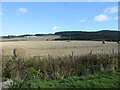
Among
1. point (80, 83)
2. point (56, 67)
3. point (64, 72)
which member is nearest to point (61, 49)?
point (56, 67)

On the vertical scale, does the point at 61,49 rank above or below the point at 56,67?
below

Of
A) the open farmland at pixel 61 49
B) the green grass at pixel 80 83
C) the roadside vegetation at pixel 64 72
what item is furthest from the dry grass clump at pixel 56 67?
A: the open farmland at pixel 61 49

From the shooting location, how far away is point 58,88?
28.6 ft

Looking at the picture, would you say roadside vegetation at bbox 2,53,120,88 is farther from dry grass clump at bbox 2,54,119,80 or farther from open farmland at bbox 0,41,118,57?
open farmland at bbox 0,41,118,57

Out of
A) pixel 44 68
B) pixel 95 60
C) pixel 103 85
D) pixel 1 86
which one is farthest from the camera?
pixel 95 60

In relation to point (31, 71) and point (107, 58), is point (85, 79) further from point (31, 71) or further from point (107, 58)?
point (107, 58)

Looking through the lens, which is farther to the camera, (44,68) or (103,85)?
(44,68)

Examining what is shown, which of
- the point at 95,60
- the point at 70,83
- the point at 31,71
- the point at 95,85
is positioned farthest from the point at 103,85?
the point at 95,60

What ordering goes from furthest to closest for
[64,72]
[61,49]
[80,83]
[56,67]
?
[61,49], [56,67], [64,72], [80,83]

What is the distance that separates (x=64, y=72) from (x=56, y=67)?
44cm

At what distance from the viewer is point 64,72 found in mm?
11461

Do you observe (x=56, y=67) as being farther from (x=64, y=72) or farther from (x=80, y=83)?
(x=80, y=83)

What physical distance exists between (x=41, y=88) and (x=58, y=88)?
0.50m

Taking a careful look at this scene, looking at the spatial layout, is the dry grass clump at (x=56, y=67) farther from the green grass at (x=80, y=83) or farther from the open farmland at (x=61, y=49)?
the open farmland at (x=61, y=49)
